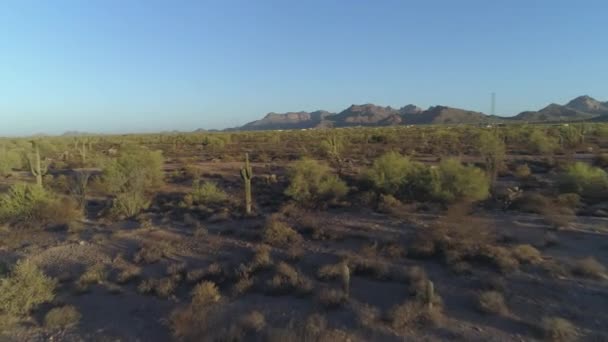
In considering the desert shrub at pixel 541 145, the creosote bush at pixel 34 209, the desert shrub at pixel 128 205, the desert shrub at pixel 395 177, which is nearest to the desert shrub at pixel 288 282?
the desert shrub at pixel 395 177

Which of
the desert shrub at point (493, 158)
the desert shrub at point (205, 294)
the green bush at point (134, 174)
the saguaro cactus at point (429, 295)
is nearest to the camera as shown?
the saguaro cactus at point (429, 295)

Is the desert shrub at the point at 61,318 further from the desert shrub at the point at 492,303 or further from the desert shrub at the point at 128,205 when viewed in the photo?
the desert shrub at the point at 128,205

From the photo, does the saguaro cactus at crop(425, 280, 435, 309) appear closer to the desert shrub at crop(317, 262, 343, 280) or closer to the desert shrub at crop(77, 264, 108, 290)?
the desert shrub at crop(317, 262, 343, 280)

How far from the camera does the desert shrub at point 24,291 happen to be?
8.08m

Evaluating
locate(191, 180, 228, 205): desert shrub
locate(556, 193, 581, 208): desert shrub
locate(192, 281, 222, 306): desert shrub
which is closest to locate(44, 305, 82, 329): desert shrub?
locate(192, 281, 222, 306): desert shrub

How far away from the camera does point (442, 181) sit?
17.2 metres

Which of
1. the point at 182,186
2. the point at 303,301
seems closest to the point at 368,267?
the point at 303,301

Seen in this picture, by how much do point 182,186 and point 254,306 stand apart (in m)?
16.5

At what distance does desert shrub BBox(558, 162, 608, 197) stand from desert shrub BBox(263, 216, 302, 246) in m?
13.0

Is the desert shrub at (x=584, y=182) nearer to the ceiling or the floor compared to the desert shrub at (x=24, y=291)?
nearer to the ceiling

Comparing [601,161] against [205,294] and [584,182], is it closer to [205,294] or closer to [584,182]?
[584,182]

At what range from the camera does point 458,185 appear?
16.6 m

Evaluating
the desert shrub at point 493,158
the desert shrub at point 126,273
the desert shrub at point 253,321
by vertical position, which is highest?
the desert shrub at point 493,158

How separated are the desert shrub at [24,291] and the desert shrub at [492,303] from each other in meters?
9.16
